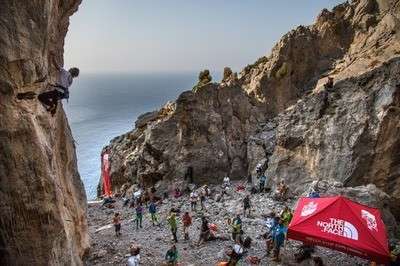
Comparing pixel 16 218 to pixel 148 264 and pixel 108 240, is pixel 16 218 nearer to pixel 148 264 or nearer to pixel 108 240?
pixel 148 264

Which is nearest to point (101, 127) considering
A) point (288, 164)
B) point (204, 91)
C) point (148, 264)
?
point (204, 91)

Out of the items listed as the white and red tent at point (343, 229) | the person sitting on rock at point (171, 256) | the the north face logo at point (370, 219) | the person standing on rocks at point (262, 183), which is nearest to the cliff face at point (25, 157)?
the person sitting on rock at point (171, 256)

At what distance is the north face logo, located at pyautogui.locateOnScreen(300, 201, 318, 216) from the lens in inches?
680

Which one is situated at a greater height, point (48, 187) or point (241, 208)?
point (48, 187)

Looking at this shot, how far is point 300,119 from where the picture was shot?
1651 inches

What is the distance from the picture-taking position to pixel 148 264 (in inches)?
893

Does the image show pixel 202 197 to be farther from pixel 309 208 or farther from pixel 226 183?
pixel 309 208

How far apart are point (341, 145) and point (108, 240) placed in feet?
72.2

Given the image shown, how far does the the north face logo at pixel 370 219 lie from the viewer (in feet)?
54.0

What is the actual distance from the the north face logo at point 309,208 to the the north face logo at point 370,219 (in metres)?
1.88

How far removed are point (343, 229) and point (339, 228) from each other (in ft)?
0.49

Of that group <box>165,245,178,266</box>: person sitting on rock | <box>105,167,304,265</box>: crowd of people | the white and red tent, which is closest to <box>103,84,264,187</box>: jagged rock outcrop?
<box>105,167,304,265</box>: crowd of people

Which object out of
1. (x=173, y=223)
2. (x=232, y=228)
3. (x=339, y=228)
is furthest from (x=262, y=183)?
(x=339, y=228)

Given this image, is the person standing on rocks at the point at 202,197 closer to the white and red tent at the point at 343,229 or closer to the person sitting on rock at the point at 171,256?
the person sitting on rock at the point at 171,256
